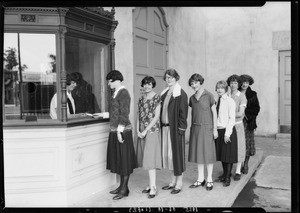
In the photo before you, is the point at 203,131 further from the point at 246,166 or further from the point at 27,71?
the point at 27,71

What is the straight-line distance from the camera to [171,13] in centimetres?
284

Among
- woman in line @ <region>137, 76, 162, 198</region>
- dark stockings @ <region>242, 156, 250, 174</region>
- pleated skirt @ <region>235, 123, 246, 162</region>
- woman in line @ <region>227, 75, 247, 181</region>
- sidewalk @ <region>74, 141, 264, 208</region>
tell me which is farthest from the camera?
dark stockings @ <region>242, 156, 250, 174</region>

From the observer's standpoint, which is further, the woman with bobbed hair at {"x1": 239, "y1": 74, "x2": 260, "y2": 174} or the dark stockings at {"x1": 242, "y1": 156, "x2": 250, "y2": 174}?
the dark stockings at {"x1": 242, "y1": 156, "x2": 250, "y2": 174}

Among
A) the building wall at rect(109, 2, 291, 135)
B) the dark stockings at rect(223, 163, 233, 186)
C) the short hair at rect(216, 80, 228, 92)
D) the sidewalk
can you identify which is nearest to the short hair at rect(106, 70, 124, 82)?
the building wall at rect(109, 2, 291, 135)

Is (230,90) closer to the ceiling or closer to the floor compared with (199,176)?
closer to the ceiling

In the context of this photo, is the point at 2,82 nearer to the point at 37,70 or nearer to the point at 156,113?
the point at 37,70

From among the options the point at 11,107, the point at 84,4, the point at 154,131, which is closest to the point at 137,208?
the point at 154,131

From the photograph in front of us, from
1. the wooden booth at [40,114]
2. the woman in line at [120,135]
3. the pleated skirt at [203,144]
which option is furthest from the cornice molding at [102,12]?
the pleated skirt at [203,144]

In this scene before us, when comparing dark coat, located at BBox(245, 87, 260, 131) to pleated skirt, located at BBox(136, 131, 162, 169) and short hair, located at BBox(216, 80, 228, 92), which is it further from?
pleated skirt, located at BBox(136, 131, 162, 169)

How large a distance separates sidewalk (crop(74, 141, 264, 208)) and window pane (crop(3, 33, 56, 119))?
0.89m

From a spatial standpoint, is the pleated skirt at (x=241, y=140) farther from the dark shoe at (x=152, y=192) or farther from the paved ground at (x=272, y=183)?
the dark shoe at (x=152, y=192)

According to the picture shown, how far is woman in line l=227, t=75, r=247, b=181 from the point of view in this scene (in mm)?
2812

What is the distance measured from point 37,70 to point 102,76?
2.00ft

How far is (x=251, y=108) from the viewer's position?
2834 mm
